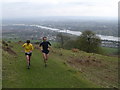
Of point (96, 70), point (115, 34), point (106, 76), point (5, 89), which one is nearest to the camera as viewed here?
point (5, 89)

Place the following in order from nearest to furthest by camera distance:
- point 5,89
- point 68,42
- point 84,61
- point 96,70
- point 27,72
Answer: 1. point 5,89
2. point 27,72
3. point 96,70
4. point 84,61
5. point 68,42

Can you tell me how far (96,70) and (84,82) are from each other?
7702mm

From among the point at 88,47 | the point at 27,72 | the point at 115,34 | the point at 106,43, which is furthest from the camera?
the point at 115,34

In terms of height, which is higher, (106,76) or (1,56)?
(1,56)

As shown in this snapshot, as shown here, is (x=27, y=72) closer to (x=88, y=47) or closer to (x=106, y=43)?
(x=88, y=47)

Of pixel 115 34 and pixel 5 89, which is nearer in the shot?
pixel 5 89

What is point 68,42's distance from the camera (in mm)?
66812

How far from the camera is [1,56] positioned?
67.0 ft

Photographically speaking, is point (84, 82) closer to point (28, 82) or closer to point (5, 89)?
point (28, 82)

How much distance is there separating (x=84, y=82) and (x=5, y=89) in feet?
18.6

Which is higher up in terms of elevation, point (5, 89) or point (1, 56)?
point (1, 56)

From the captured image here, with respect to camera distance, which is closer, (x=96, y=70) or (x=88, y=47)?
(x=96, y=70)

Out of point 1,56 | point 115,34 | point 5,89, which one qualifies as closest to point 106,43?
point 115,34

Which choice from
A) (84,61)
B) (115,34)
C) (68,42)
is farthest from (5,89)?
(115,34)
